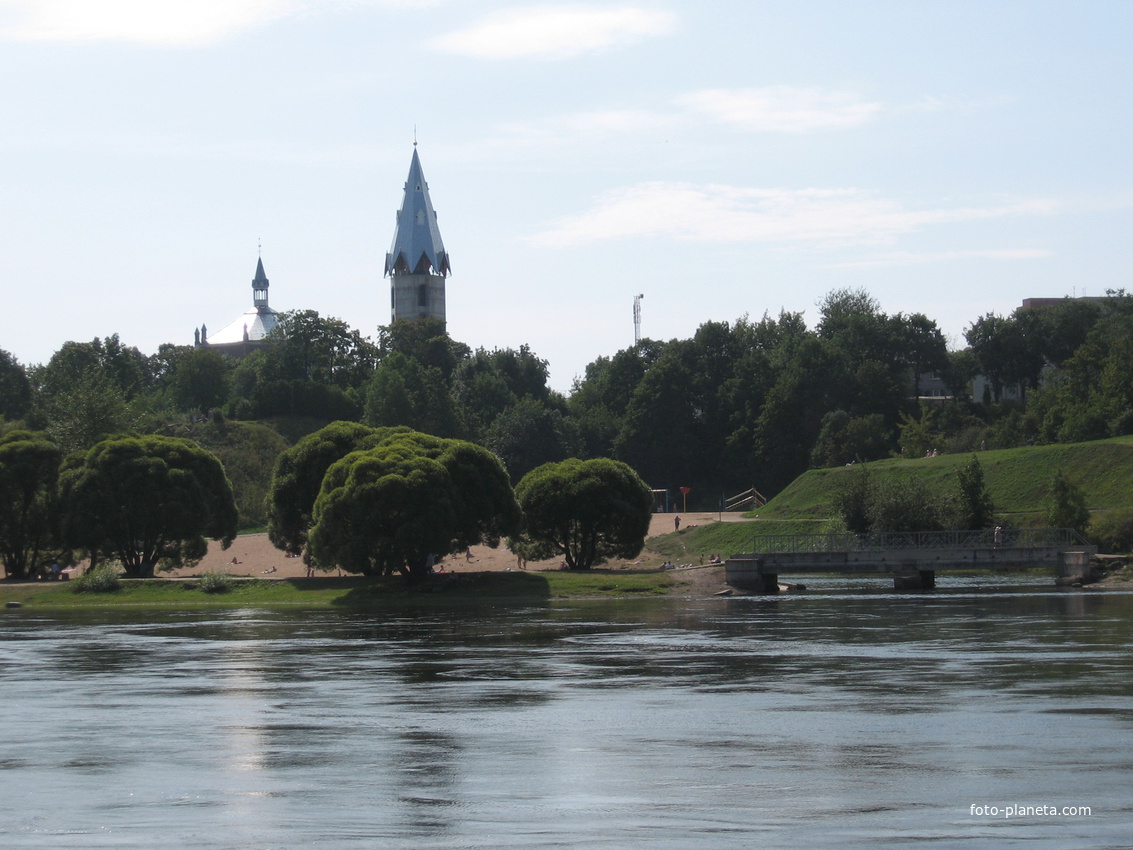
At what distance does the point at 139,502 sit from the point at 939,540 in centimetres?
4412

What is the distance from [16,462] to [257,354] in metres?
97.5

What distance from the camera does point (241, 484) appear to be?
124375 millimetres

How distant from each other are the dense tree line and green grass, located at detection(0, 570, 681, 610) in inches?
1772

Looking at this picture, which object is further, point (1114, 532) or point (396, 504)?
point (1114, 532)

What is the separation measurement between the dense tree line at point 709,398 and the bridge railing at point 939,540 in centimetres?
3597

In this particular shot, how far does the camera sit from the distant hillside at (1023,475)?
90875 mm

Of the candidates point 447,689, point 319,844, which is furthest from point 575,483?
point 319,844

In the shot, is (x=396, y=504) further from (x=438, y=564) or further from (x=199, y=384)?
(x=199, y=384)

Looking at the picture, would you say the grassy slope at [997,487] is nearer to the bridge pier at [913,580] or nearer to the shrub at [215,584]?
the bridge pier at [913,580]

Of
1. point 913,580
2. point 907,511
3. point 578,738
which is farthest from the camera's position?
point 907,511

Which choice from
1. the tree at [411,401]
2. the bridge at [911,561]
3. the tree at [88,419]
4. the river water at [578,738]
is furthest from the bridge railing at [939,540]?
the tree at [411,401]

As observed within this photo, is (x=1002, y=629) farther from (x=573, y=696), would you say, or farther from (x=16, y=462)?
(x=16, y=462)

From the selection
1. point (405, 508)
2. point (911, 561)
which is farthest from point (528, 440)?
point (405, 508)

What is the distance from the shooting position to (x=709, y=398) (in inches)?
5650
